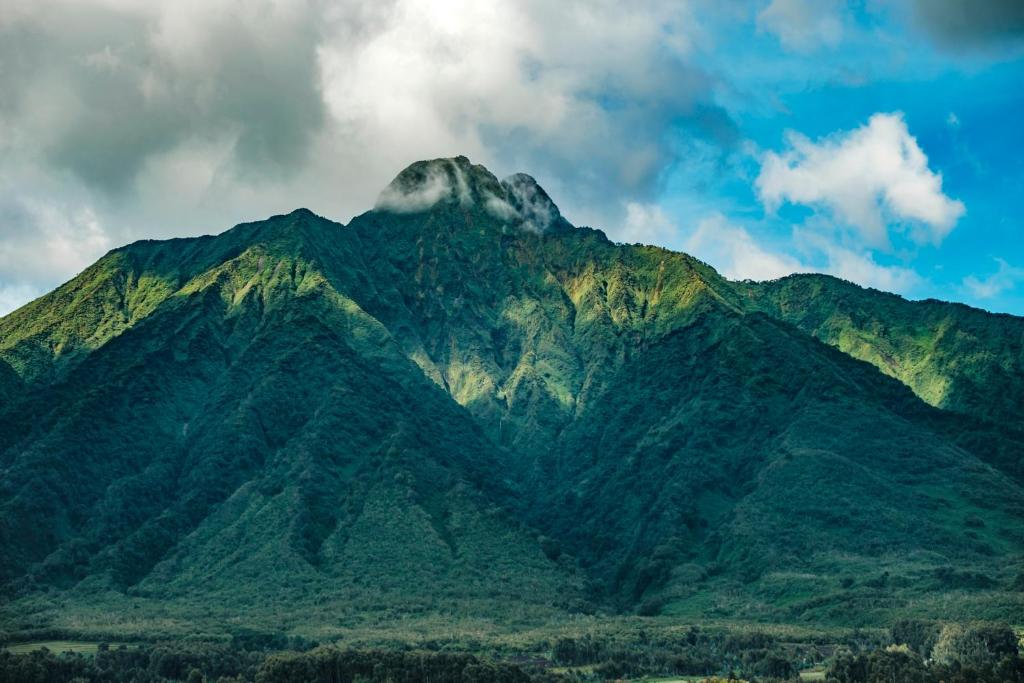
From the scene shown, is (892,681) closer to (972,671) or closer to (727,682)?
(972,671)

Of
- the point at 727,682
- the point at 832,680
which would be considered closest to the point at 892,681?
the point at 832,680

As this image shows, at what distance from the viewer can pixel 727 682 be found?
652 ft

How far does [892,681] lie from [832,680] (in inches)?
366

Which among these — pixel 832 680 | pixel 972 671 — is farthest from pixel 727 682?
pixel 972 671

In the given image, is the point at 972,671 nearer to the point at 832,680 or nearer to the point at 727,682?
the point at 832,680

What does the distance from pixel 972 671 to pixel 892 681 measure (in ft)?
40.4

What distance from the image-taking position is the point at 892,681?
196 metres

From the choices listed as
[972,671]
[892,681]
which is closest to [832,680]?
[892,681]

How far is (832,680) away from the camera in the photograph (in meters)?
198

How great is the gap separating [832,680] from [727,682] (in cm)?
1681

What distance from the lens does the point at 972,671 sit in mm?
193500

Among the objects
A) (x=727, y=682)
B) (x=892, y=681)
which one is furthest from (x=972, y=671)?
(x=727, y=682)

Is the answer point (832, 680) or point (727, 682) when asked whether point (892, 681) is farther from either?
point (727, 682)
